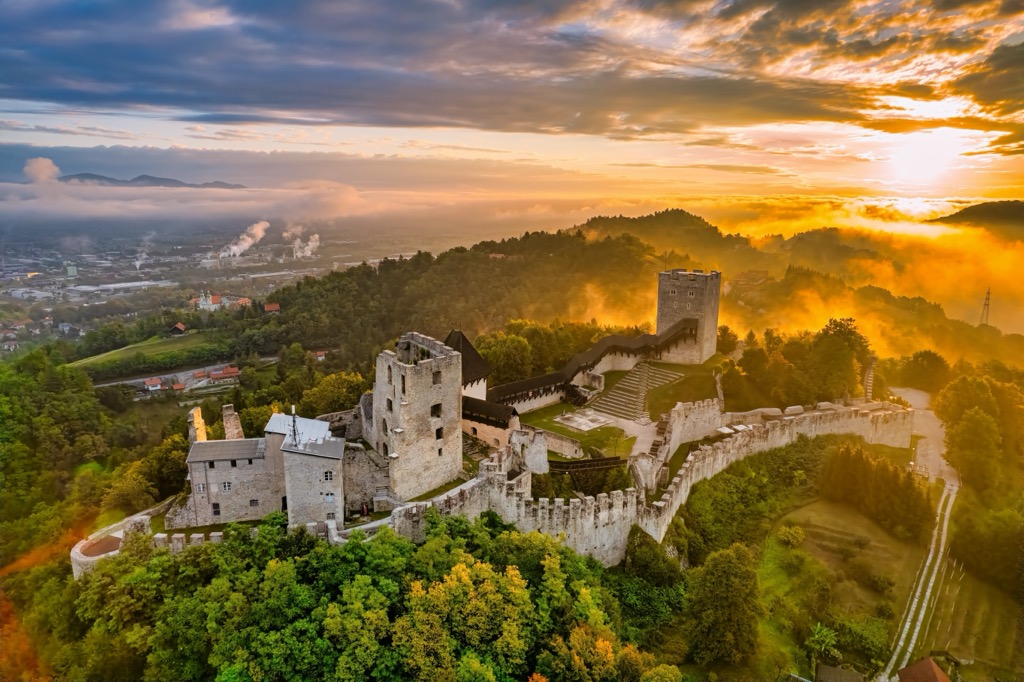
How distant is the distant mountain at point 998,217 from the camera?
45219mm

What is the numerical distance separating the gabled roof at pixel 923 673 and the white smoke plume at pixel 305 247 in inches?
2268

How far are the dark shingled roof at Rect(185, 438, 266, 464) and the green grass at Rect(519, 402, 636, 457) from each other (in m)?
12.4

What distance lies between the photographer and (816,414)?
30406mm

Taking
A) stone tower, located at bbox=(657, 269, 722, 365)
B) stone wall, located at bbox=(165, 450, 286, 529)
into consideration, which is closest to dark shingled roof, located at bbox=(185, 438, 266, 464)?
stone wall, located at bbox=(165, 450, 286, 529)

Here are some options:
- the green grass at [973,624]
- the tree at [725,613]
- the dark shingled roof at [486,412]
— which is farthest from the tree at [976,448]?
the dark shingled roof at [486,412]

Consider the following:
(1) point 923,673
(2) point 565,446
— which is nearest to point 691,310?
(2) point 565,446

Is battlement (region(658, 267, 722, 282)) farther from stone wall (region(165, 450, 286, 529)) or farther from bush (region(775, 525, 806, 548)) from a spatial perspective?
stone wall (region(165, 450, 286, 529))

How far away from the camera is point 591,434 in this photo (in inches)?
1081

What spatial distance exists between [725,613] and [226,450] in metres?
16.1

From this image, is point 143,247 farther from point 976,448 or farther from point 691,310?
point 976,448

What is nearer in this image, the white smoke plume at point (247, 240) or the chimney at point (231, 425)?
the chimney at point (231, 425)

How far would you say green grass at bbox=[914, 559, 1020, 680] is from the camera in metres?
20.4

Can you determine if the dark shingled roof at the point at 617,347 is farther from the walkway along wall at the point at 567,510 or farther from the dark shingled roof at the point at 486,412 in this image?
the walkway along wall at the point at 567,510

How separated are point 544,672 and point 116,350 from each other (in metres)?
40.6
